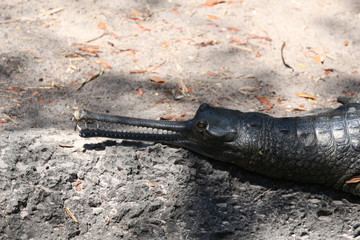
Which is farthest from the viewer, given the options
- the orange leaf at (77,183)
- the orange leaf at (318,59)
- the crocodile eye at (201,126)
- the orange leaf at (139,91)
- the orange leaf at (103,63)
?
the orange leaf at (318,59)

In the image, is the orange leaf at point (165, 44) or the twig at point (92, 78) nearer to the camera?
the twig at point (92, 78)

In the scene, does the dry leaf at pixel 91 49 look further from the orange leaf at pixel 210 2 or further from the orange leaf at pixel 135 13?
the orange leaf at pixel 210 2

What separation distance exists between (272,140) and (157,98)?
4.50ft

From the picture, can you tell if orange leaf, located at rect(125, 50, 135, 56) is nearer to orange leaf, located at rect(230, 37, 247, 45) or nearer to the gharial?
orange leaf, located at rect(230, 37, 247, 45)

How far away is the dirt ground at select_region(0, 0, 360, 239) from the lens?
3.19 metres

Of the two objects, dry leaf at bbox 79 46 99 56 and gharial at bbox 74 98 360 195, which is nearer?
gharial at bbox 74 98 360 195

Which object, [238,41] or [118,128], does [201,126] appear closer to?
[118,128]

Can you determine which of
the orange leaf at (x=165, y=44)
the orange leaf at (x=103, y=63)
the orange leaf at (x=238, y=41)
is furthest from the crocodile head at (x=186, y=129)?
the orange leaf at (x=238, y=41)

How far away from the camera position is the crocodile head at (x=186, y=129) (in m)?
3.36

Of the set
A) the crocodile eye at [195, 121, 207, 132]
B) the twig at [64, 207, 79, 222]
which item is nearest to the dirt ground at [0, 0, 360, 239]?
the twig at [64, 207, 79, 222]

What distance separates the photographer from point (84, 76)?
180 inches

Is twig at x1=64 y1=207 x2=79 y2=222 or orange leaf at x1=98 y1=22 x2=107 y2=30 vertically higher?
orange leaf at x1=98 y1=22 x2=107 y2=30

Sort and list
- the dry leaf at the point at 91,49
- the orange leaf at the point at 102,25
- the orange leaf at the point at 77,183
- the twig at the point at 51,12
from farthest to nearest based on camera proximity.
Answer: the twig at the point at 51,12, the orange leaf at the point at 102,25, the dry leaf at the point at 91,49, the orange leaf at the point at 77,183

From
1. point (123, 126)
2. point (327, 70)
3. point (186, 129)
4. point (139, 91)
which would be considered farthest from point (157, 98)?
point (327, 70)
